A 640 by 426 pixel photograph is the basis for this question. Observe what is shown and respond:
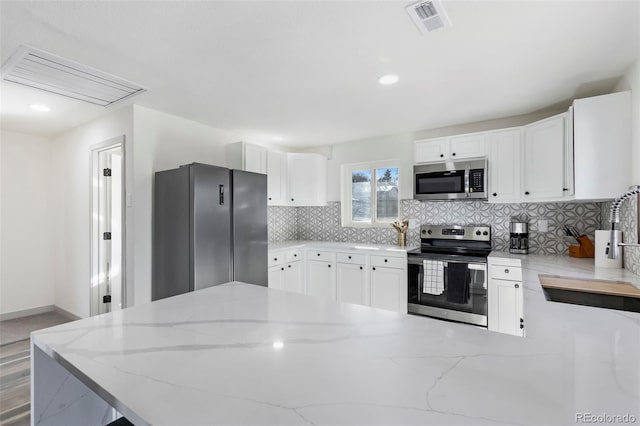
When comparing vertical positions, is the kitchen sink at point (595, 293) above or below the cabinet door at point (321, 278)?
above

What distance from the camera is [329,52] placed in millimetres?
1940

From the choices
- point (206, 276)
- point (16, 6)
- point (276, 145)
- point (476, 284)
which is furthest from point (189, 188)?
point (476, 284)

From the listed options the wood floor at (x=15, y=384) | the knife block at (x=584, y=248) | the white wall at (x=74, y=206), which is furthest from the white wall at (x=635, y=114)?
the wood floor at (x=15, y=384)

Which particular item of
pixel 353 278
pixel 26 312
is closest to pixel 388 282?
pixel 353 278

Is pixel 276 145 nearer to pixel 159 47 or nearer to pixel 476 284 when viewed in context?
pixel 159 47

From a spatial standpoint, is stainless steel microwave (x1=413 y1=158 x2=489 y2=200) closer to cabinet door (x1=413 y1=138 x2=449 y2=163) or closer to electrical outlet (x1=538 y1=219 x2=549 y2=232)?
cabinet door (x1=413 y1=138 x2=449 y2=163)

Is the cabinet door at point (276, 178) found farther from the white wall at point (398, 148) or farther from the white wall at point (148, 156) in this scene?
the white wall at point (148, 156)

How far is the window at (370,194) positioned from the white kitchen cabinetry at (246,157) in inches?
49.9

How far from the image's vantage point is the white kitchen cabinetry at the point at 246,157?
11.8 feet

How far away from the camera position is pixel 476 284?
2.89 metres

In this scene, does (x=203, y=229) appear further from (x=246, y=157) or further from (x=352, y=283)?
(x=352, y=283)

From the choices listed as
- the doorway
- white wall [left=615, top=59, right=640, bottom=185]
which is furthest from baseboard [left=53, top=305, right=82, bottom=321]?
white wall [left=615, top=59, right=640, bottom=185]

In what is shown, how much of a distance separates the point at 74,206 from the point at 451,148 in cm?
457

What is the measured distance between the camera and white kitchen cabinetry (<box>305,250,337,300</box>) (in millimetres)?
3836
